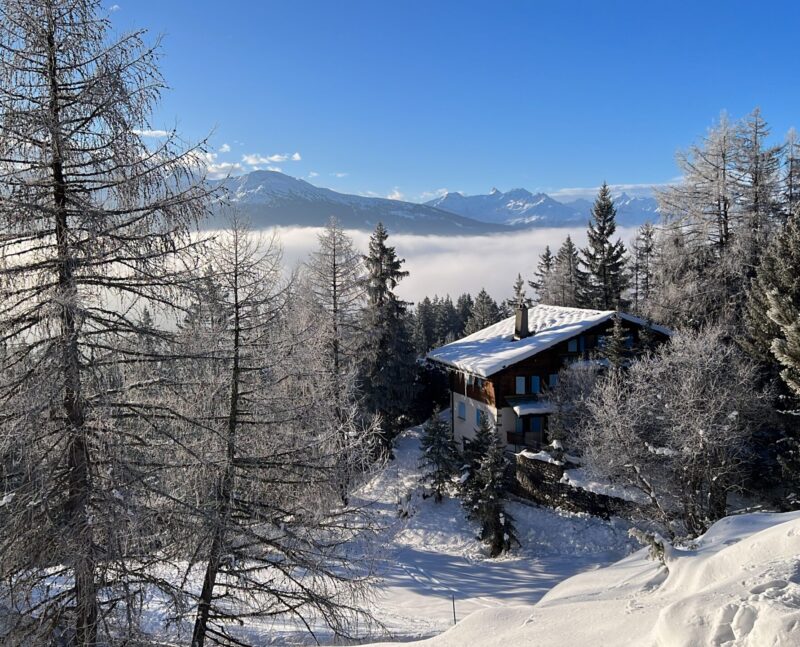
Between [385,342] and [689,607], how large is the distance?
24.4 metres

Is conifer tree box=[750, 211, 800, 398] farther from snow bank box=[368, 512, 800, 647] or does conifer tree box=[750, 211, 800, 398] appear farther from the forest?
snow bank box=[368, 512, 800, 647]

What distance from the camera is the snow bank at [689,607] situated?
13.3ft

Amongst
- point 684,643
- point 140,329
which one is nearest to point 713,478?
point 684,643

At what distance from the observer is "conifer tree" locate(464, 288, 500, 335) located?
47644 millimetres

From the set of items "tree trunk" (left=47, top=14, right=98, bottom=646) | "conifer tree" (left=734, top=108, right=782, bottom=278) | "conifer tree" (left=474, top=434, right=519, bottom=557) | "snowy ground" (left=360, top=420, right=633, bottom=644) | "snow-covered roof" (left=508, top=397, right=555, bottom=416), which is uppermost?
"conifer tree" (left=734, top=108, right=782, bottom=278)

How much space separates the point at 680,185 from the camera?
84.0ft

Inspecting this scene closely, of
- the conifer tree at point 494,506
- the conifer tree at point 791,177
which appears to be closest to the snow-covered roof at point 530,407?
the conifer tree at point 494,506

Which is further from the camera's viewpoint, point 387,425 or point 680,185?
point 387,425

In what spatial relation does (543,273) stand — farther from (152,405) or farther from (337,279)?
(152,405)

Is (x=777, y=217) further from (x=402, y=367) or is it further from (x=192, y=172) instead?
(x=192, y=172)

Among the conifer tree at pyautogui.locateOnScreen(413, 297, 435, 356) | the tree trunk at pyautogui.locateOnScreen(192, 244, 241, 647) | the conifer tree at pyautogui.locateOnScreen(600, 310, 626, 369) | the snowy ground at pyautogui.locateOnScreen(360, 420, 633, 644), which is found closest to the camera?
the tree trunk at pyautogui.locateOnScreen(192, 244, 241, 647)

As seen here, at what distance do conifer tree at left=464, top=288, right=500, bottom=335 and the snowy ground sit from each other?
25.4 meters

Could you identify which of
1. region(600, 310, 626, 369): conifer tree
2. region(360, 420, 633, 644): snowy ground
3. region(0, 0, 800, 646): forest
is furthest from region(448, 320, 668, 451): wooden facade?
region(0, 0, 800, 646): forest

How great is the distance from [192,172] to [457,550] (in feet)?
58.4
